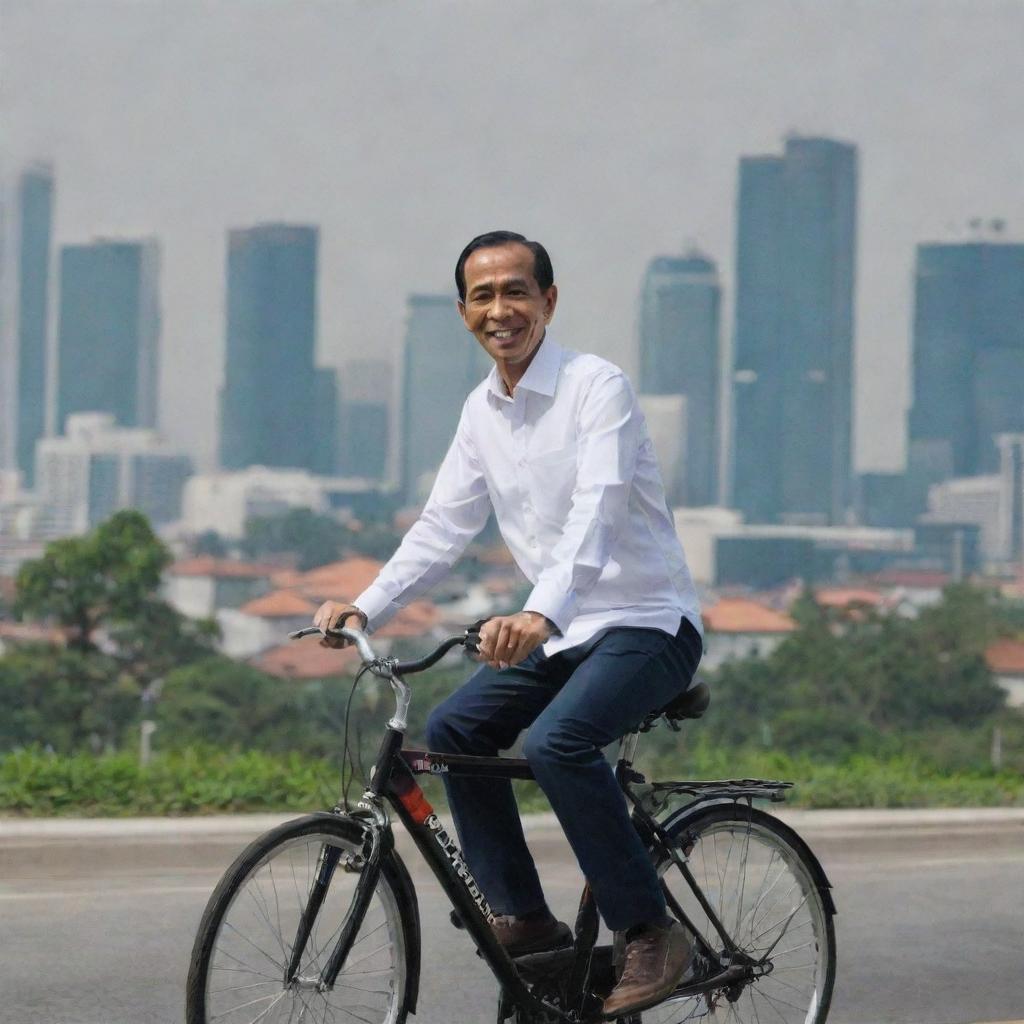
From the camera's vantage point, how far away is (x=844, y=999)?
421 centimetres

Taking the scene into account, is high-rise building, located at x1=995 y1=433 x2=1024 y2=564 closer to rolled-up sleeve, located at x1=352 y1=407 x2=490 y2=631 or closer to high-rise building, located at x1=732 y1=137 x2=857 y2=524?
high-rise building, located at x1=732 y1=137 x2=857 y2=524

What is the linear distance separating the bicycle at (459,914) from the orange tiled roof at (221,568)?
178ft

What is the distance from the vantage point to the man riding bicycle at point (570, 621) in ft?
10.2

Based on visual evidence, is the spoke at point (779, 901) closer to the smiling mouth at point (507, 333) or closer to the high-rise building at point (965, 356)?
the smiling mouth at point (507, 333)

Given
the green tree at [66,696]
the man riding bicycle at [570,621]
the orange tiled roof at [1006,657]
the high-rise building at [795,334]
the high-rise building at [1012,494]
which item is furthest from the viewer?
the high-rise building at [795,334]

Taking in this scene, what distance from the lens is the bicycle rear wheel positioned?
11.1 feet

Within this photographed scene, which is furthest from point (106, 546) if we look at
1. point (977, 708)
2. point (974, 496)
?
point (974, 496)

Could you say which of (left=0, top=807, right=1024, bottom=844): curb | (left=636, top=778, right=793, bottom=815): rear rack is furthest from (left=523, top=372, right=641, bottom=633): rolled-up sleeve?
(left=0, top=807, right=1024, bottom=844): curb

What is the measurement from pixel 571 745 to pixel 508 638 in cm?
27

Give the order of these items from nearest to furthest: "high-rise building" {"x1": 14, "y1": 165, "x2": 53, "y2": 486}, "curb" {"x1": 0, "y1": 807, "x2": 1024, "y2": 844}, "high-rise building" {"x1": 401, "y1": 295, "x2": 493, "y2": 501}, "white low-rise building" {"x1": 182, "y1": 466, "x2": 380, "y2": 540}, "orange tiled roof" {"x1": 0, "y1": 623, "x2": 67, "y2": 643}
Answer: "curb" {"x1": 0, "y1": 807, "x2": 1024, "y2": 844}, "orange tiled roof" {"x1": 0, "y1": 623, "x2": 67, "y2": 643}, "white low-rise building" {"x1": 182, "y1": 466, "x2": 380, "y2": 540}, "high-rise building" {"x1": 401, "y1": 295, "x2": 493, "y2": 501}, "high-rise building" {"x1": 14, "y1": 165, "x2": 53, "y2": 486}

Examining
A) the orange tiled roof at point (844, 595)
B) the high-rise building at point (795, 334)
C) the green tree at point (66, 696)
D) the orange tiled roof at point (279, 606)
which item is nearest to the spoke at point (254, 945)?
the green tree at point (66, 696)

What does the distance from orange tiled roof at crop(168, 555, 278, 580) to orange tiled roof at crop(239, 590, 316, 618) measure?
3524mm

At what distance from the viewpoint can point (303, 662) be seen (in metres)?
47.6

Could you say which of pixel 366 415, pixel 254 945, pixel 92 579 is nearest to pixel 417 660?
pixel 254 945
